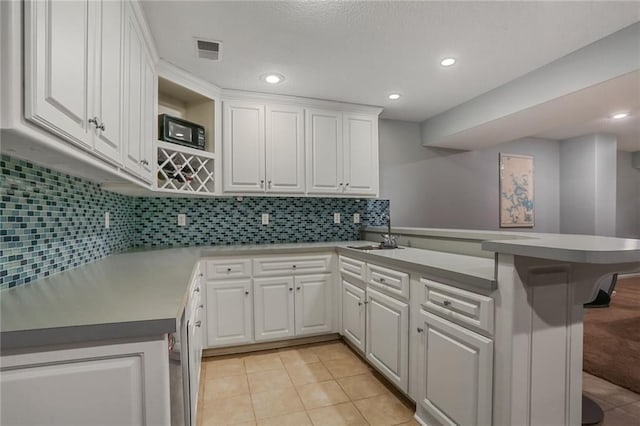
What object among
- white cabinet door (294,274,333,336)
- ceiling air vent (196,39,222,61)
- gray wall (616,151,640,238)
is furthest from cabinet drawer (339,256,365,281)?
gray wall (616,151,640,238)

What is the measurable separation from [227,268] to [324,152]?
1.46m

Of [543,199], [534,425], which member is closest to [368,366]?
[534,425]

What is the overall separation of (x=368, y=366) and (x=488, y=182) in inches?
125

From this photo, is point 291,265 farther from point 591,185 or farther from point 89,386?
point 591,185

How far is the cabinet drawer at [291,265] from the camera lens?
2627mm

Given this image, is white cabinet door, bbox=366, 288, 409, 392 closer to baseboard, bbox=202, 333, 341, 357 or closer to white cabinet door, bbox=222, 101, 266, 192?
baseboard, bbox=202, 333, 341, 357

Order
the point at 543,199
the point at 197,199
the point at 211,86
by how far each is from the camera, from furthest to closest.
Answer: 1. the point at 543,199
2. the point at 197,199
3. the point at 211,86

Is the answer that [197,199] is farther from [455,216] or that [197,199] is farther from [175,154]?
[455,216]

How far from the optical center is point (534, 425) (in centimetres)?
129

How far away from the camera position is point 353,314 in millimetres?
2510

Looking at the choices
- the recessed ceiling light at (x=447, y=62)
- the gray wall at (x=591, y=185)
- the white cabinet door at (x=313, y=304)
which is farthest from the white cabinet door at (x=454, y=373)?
the gray wall at (x=591, y=185)

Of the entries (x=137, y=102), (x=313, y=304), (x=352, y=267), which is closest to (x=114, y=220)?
(x=137, y=102)

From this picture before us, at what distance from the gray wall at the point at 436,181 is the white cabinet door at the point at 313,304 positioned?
1.40m

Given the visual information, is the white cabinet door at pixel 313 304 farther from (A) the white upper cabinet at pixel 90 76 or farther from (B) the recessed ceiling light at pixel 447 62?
(B) the recessed ceiling light at pixel 447 62
